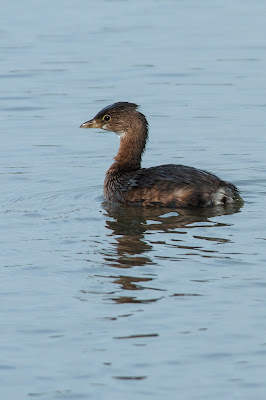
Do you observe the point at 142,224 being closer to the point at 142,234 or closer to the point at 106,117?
the point at 142,234

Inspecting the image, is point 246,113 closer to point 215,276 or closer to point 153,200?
point 153,200

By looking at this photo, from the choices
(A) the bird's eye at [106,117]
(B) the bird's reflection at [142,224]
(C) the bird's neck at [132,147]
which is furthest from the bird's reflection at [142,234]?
(A) the bird's eye at [106,117]

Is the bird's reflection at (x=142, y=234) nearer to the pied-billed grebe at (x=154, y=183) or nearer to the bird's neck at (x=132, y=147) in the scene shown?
the pied-billed grebe at (x=154, y=183)

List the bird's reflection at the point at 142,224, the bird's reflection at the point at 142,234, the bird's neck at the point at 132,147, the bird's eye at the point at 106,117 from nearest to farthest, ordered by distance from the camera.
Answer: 1. the bird's reflection at the point at 142,234
2. the bird's reflection at the point at 142,224
3. the bird's neck at the point at 132,147
4. the bird's eye at the point at 106,117

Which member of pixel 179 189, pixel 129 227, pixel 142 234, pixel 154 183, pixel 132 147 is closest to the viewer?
pixel 142 234

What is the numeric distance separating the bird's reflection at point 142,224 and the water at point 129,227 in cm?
3

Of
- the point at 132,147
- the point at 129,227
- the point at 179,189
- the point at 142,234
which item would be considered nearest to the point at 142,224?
the point at 129,227

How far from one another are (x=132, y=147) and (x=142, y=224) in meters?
1.86

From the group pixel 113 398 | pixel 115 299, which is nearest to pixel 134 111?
pixel 115 299

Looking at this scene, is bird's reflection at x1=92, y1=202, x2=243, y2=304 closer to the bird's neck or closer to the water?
the water

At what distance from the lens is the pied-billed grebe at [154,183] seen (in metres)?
10.3

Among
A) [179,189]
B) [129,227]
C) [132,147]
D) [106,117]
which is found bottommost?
[129,227]

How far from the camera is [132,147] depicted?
37.8 feet

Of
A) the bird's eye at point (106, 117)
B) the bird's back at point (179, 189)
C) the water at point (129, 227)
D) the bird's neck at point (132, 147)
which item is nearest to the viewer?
the water at point (129, 227)
